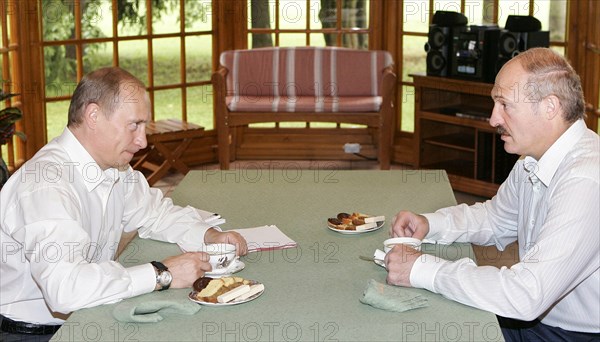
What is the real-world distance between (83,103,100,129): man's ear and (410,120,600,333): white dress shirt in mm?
1001

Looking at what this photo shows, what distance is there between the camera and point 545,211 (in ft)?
8.87

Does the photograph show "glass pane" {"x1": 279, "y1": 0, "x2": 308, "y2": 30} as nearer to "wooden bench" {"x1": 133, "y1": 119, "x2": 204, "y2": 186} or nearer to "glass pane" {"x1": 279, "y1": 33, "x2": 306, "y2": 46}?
"glass pane" {"x1": 279, "y1": 33, "x2": 306, "y2": 46}

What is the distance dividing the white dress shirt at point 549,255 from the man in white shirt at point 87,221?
66cm

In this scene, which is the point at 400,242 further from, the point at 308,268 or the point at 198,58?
the point at 198,58

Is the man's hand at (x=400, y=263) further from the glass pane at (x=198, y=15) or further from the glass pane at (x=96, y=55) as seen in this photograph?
the glass pane at (x=198, y=15)

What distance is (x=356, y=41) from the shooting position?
24.7 feet

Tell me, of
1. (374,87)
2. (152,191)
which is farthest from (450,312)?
(374,87)

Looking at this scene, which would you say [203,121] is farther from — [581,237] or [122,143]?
[581,237]

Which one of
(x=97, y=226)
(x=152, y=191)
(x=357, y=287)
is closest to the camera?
(x=357, y=287)

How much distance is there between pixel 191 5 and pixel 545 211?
16.6 ft

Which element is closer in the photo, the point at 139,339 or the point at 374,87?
the point at 139,339

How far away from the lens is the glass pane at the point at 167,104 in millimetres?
7350

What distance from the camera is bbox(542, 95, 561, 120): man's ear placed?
8.54 feet

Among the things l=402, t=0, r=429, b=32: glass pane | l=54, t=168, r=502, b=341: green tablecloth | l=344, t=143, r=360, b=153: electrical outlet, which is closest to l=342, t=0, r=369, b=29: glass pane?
l=402, t=0, r=429, b=32: glass pane
